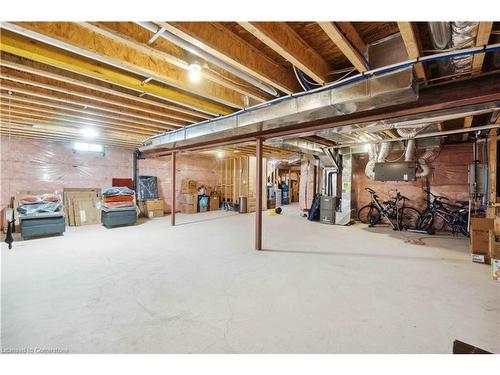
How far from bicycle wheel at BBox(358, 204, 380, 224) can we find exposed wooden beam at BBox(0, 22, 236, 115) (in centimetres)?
524

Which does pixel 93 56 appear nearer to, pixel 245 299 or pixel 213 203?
pixel 245 299

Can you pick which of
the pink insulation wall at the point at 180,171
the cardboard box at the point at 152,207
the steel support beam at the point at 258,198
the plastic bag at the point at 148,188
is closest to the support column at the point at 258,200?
the steel support beam at the point at 258,198

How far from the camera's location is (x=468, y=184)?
5.01 meters

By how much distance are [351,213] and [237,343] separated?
5.50 meters

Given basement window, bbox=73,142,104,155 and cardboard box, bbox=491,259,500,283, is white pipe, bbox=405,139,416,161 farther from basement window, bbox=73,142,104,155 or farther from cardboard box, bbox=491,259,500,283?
basement window, bbox=73,142,104,155

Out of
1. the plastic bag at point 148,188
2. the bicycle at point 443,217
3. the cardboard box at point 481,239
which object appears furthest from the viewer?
the plastic bag at point 148,188

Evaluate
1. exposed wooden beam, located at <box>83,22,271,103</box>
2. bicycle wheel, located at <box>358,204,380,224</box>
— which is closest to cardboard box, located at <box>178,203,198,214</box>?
bicycle wheel, located at <box>358,204,380,224</box>

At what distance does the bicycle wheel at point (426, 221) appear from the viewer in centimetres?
502

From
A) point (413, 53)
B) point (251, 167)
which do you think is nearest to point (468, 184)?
point (413, 53)

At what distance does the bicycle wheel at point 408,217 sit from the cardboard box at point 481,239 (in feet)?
7.35

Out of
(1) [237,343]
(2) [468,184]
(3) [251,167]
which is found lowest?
(1) [237,343]

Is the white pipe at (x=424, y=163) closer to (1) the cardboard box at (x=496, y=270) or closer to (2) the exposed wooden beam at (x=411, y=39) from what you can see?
(1) the cardboard box at (x=496, y=270)

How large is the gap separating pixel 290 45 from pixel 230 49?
0.49m
